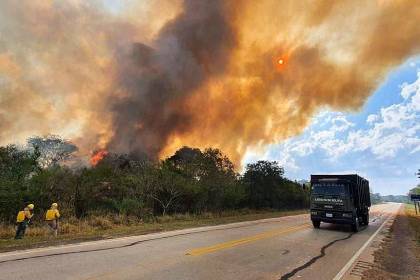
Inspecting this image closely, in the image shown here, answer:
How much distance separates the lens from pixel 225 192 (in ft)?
110

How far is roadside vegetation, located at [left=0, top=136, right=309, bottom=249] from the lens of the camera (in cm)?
1709

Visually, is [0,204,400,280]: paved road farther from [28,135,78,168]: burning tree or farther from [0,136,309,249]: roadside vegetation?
[28,135,78,168]: burning tree

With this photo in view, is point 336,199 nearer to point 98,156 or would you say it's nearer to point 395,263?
point 395,263

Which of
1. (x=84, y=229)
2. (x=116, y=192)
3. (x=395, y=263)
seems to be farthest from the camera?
(x=116, y=192)

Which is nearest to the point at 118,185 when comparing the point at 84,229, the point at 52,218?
the point at 84,229

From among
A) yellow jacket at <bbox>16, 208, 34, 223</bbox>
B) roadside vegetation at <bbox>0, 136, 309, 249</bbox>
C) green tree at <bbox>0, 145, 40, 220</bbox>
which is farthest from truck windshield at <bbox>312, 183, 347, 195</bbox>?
green tree at <bbox>0, 145, 40, 220</bbox>

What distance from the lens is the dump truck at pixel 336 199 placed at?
18484 mm

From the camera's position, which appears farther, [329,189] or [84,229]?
[329,189]

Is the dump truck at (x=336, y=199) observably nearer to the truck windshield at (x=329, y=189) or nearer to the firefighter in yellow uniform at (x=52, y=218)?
the truck windshield at (x=329, y=189)

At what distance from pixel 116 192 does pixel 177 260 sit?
658 inches

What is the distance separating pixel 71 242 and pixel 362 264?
9.39 meters

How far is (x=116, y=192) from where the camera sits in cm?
2438

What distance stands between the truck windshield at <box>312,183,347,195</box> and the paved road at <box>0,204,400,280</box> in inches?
252

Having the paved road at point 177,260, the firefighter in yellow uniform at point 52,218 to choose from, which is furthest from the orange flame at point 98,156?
the paved road at point 177,260
